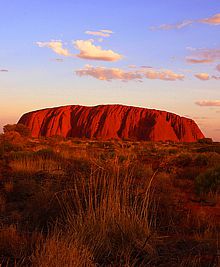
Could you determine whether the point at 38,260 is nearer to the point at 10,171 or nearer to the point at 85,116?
the point at 10,171

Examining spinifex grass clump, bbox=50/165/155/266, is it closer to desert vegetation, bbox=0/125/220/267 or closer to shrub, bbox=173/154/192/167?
desert vegetation, bbox=0/125/220/267

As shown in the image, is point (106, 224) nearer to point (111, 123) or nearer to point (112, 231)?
point (112, 231)

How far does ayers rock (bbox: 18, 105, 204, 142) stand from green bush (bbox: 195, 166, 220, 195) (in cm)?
6494

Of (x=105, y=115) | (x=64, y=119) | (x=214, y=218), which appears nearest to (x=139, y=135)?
(x=105, y=115)

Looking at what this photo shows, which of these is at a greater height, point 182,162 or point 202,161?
point 202,161

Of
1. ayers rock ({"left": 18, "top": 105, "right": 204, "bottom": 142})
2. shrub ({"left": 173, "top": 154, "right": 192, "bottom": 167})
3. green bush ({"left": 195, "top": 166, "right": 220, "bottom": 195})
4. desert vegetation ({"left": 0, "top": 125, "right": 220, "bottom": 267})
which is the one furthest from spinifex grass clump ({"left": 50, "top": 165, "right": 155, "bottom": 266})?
ayers rock ({"left": 18, "top": 105, "right": 204, "bottom": 142})

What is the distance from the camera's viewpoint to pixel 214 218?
838 centimetres

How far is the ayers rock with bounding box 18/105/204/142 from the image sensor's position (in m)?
81.7

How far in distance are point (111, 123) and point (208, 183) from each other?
234 feet

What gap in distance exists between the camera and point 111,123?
83375 mm

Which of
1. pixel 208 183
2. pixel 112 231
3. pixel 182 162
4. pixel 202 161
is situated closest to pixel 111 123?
pixel 182 162

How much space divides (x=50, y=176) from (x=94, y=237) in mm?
5731

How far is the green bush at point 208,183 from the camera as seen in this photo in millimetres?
11655

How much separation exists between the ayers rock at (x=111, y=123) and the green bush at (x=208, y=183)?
64937 millimetres
